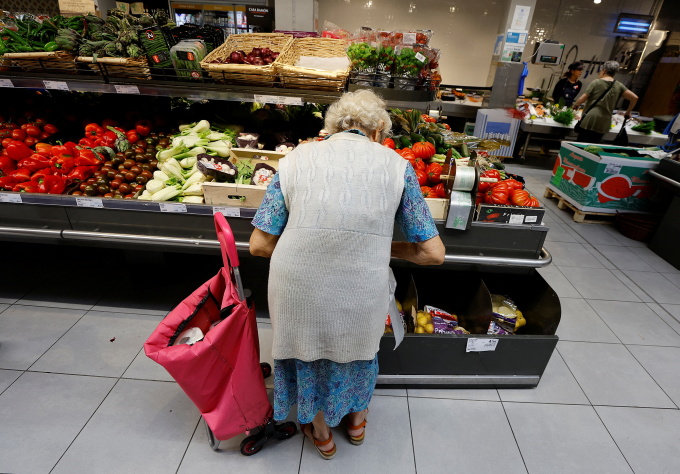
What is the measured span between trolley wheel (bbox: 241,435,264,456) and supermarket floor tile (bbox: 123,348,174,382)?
669 mm

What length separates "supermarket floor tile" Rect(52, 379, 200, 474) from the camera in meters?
1.71

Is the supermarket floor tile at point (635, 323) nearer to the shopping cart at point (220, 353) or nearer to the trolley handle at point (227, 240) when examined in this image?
the shopping cart at point (220, 353)

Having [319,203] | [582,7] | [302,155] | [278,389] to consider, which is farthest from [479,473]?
[582,7]

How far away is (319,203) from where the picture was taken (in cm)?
120

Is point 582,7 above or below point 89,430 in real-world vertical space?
above

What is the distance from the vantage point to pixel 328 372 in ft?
5.10

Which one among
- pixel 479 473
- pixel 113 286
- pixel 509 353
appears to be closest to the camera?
pixel 479 473

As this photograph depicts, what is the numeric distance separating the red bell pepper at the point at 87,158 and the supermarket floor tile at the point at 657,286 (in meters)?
4.66

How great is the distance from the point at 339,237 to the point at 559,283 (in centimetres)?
300

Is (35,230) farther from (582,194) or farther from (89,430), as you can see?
(582,194)

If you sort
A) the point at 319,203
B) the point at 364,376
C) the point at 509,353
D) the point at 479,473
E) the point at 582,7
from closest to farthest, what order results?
the point at 319,203, the point at 364,376, the point at 479,473, the point at 509,353, the point at 582,7

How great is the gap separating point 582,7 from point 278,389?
33.5ft

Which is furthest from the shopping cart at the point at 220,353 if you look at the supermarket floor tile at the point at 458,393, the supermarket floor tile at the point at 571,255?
the supermarket floor tile at the point at 571,255

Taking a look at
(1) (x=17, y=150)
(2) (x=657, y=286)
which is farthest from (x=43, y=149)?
(2) (x=657, y=286)
